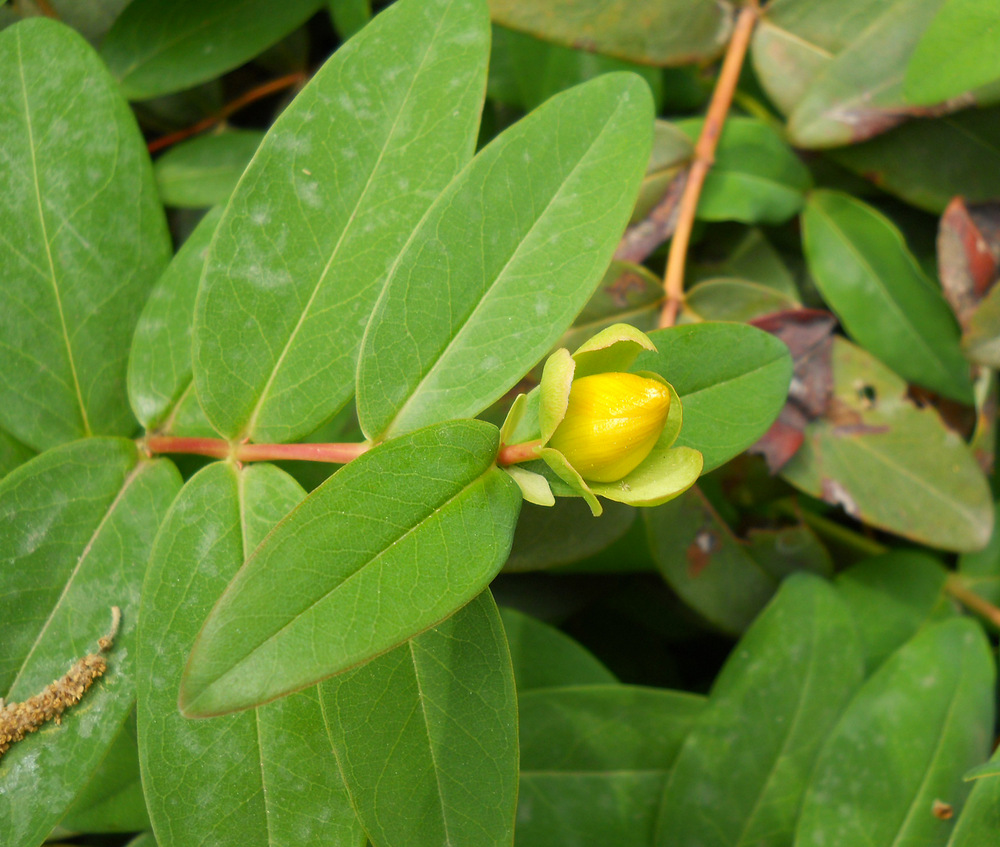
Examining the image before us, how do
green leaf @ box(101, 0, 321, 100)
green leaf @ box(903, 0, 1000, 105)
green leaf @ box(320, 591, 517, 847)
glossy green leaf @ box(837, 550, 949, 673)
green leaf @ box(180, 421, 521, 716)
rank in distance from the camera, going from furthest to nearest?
glossy green leaf @ box(837, 550, 949, 673)
green leaf @ box(101, 0, 321, 100)
green leaf @ box(903, 0, 1000, 105)
green leaf @ box(320, 591, 517, 847)
green leaf @ box(180, 421, 521, 716)

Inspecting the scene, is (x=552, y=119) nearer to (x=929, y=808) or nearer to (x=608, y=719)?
(x=608, y=719)

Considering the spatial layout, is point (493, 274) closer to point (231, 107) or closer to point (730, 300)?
point (730, 300)

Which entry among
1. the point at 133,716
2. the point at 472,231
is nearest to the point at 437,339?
the point at 472,231

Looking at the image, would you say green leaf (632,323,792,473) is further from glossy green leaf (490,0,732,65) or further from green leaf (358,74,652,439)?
glossy green leaf (490,0,732,65)

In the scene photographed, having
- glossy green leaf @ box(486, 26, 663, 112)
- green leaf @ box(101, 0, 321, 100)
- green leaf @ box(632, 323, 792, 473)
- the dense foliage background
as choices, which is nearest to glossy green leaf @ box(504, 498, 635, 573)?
the dense foliage background

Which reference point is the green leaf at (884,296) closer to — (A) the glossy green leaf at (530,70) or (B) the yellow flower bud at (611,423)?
(A) the glossy green leaf at (530,70)

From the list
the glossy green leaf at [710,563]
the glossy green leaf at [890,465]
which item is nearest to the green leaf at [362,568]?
the glossy green leaf at [710,563]

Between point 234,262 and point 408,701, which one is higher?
point 234,262
